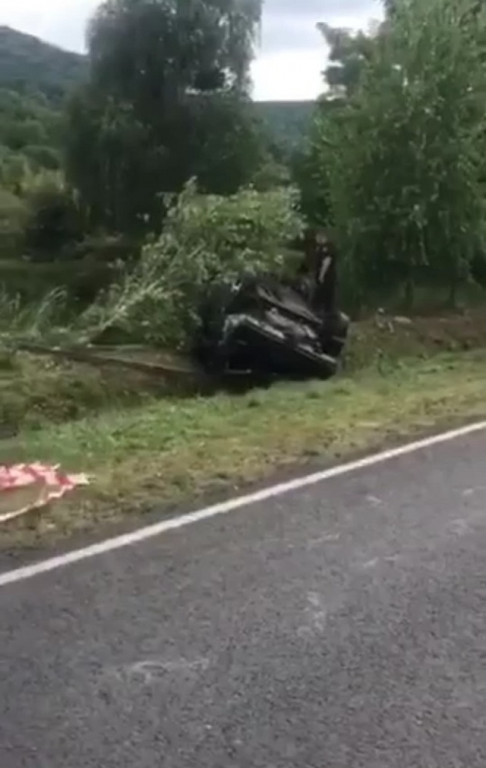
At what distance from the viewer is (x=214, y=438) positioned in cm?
882

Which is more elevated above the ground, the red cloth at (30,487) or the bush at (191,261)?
the bush at (191,261)

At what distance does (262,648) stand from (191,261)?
10.4 m

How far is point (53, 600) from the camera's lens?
517 centimetres

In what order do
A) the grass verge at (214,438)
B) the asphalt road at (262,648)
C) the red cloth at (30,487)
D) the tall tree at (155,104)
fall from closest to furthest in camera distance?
the asphalt road at (262,648)
the red cloth at (30,487)
the grass verge at (214,438)
the tall tree at (155,104)

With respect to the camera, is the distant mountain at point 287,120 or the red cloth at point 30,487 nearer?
the red cloth at point 30,487

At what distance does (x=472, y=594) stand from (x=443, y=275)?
1348 cm

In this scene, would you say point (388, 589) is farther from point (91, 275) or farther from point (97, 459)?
point (91, 275)

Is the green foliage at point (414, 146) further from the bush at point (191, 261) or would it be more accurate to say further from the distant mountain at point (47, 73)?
the distant mountain at point (47, 73)

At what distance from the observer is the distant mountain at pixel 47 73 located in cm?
2972

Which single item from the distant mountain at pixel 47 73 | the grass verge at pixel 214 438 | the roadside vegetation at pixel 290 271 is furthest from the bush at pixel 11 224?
the grass verge at pixel 214 438

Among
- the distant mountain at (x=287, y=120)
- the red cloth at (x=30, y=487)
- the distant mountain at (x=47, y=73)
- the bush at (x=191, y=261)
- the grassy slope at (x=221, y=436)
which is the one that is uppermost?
the distant mountain at (x=47, y=73)

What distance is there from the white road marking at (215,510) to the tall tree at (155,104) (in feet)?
81.0

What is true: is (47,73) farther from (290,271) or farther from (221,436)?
(221,436)

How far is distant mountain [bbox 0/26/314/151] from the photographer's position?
97.5ft
